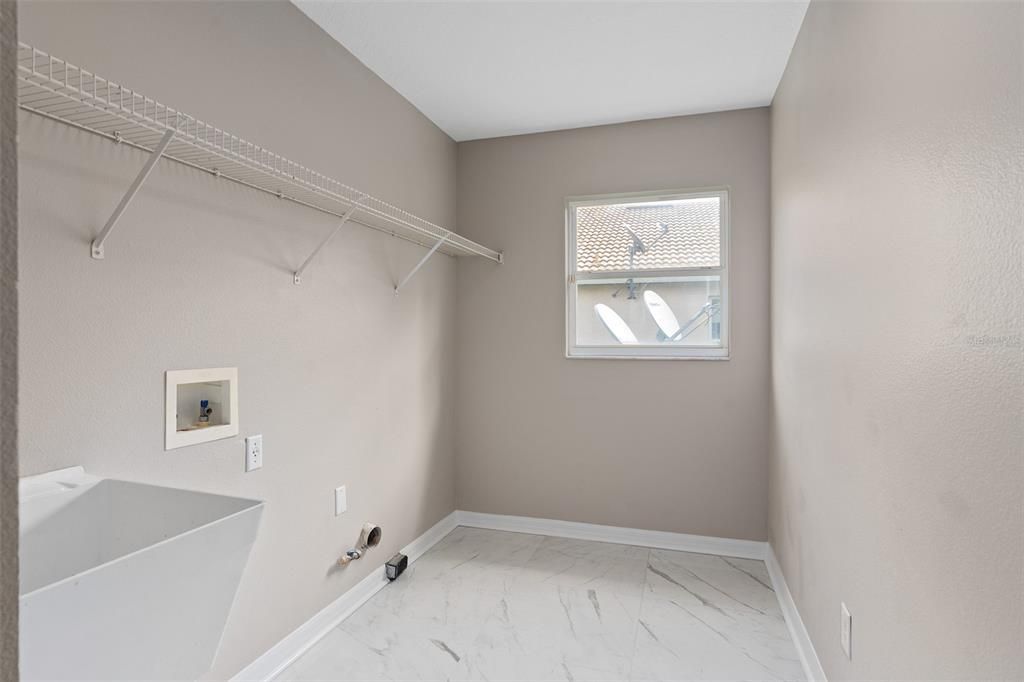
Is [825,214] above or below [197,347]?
above

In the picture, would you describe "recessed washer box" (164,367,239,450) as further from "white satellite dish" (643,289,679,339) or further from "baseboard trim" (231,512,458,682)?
"white satellite dish" (643,289,679,339)

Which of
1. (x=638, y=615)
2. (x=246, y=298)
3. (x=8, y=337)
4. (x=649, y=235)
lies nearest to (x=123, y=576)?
(x=8, y=337)

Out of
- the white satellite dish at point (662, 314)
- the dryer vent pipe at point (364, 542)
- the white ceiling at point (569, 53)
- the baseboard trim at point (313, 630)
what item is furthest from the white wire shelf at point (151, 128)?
the white satellite dish at point (662, 314)

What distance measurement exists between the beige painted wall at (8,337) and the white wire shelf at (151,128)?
67 centimetres

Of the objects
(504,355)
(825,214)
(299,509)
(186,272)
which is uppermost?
(825,214)

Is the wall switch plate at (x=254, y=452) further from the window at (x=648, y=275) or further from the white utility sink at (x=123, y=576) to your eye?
the window at (x=648, y=275)

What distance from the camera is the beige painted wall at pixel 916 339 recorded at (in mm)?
845

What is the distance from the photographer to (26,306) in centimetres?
122

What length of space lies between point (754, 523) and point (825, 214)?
71.8 inches

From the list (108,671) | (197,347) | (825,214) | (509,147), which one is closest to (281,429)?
(197,347)

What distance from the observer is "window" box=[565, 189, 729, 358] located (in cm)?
305

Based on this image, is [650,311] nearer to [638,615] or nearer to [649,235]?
[649,235]

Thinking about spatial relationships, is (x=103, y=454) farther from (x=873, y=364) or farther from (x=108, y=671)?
(x=873, y=364)

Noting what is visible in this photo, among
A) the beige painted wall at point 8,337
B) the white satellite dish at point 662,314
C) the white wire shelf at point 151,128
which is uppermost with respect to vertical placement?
the white wire shelf at point 151,128
